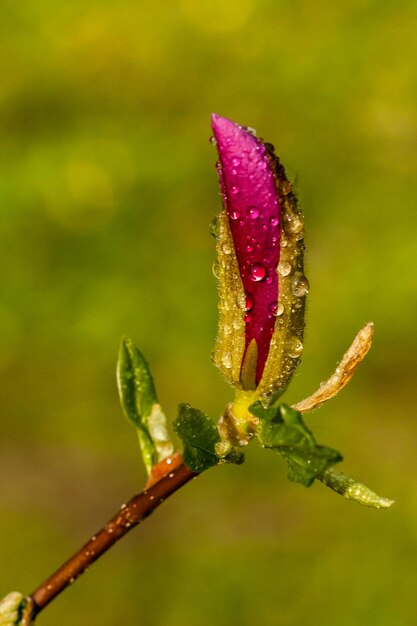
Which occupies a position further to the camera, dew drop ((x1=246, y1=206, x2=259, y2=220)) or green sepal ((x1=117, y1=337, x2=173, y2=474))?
green sepal ((x1=117, y1=337, x2=173, y2=474))

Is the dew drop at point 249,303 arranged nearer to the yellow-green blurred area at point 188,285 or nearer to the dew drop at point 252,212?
the dew drop at point 252,212

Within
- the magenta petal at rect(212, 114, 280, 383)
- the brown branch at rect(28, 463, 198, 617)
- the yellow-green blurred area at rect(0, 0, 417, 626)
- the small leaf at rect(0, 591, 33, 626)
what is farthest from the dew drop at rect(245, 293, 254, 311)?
the yellow-green blurred area at rect(0, 0, 417, 626)

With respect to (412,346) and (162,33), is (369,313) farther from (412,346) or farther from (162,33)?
(162,33)

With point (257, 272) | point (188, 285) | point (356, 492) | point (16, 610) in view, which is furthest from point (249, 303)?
point (188, 285)

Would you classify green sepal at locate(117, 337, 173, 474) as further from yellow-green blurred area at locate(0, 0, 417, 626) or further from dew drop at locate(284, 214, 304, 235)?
yellow-green blurred area at locate(0, 0, 417, 626)

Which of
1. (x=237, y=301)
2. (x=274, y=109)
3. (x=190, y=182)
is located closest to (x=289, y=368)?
(x=237, y=301)

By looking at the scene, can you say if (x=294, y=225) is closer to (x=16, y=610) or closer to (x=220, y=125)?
(x=220, y=125)

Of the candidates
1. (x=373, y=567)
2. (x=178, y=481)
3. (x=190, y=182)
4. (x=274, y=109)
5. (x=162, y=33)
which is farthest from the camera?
(x=162, y=33)
